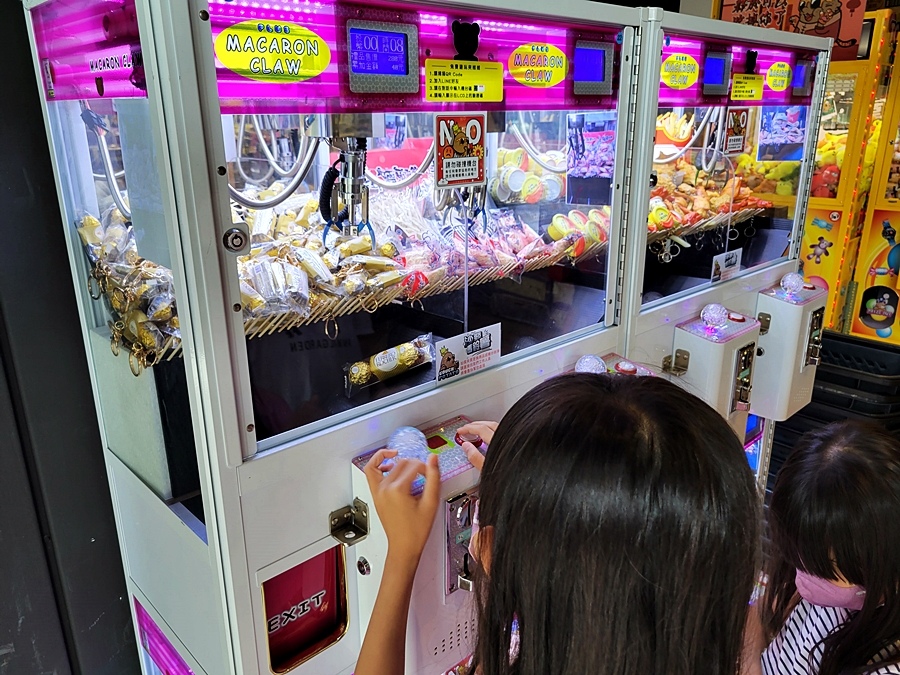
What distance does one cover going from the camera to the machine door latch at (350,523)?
124cm

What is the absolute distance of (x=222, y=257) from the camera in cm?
98

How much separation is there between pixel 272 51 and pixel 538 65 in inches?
24.4

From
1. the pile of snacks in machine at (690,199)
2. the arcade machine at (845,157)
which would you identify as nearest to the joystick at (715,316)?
the pile of snacks in machine at (690,199)

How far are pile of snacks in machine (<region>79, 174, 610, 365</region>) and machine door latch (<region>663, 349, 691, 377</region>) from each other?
56 centimetres

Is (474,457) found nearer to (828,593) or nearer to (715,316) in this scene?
(828,593)

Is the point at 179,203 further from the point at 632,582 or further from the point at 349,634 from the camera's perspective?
the point at 349,634

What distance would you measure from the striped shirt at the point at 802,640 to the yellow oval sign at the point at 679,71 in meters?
1.22

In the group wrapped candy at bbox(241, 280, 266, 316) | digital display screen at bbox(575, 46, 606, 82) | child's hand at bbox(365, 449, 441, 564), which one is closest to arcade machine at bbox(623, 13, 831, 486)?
digital display screen at bbox(575, 46, 606, 82)

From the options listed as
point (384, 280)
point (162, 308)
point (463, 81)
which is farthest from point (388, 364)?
point (463, 81)

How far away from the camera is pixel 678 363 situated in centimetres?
198

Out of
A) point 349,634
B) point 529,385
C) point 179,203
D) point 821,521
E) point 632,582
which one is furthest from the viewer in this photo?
point 529,385

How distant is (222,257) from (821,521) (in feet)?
3.58

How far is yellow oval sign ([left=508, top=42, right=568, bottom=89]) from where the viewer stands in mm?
1372

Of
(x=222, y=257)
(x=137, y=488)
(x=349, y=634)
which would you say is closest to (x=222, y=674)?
(x=349, y=634)
